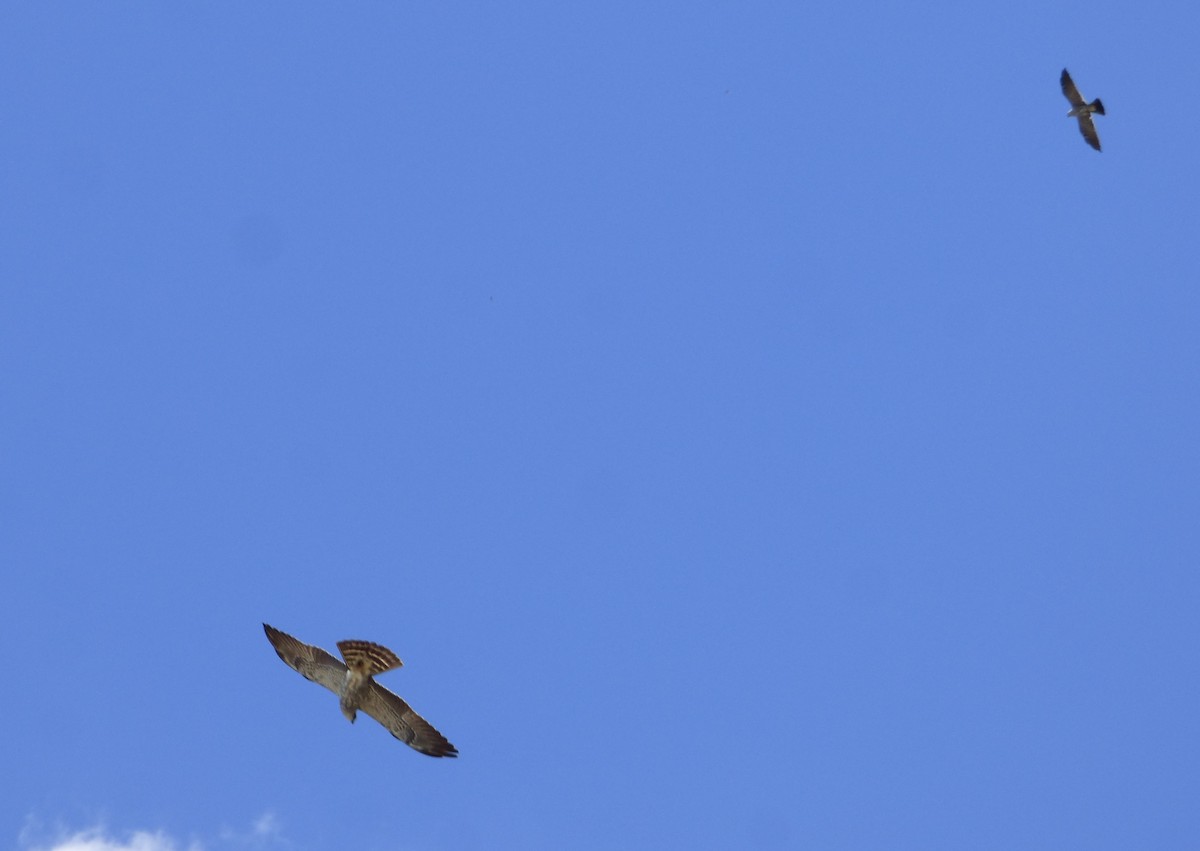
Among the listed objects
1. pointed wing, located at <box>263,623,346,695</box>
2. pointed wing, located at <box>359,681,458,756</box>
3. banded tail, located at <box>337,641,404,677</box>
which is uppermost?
pointed wing, located at <box>263,623,346,695</box>

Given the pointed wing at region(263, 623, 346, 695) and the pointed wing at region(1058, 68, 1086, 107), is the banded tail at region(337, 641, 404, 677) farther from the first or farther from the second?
the pointed wing at region(1058, 68, 1086, 107)

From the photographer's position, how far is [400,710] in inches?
1009

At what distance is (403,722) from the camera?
25.9 metres

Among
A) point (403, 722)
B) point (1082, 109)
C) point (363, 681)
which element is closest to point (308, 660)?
point (363, 681)

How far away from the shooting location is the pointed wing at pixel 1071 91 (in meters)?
33.4

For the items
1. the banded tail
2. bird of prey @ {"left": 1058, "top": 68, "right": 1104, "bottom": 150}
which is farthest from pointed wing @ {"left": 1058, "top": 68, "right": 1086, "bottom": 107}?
the banded tail

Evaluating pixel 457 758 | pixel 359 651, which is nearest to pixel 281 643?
pixel 359 651

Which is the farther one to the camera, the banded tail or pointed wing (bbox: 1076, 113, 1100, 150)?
pointed wing (bbox: 1076, 113, 1100, 150)

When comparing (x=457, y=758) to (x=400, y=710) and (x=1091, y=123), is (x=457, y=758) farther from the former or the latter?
(x=1091, y=123)

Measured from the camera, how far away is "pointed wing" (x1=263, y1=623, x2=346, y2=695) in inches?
1024

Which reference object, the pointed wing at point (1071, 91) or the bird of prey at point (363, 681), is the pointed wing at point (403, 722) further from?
the pointed wing at point (1071, 91)

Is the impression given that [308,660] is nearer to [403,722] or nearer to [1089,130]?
[403,722]

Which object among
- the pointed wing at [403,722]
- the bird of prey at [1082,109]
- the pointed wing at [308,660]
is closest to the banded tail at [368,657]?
the pointed wing at [403,722]

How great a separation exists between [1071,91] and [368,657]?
20664mm
